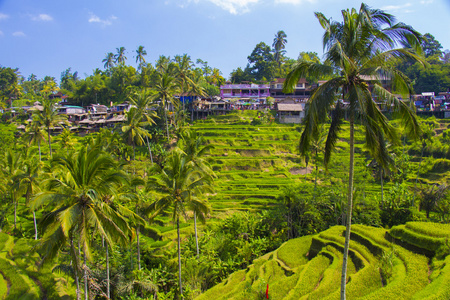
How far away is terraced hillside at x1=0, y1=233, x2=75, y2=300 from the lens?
18.6 metres

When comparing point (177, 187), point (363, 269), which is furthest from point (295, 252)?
point (177, 187)

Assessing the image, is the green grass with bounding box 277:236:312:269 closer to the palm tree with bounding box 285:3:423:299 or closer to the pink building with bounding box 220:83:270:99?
the palm tree with bounding box 285:3:423:299

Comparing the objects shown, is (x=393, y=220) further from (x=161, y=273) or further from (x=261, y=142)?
(x=261, y=142)

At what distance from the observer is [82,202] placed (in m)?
12.0

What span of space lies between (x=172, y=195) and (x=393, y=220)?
70.3ft

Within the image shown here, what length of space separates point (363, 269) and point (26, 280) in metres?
20.4

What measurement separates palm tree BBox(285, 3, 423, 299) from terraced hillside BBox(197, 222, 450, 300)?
698cm

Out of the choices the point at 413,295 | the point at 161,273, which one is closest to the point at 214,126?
the point at 161,273

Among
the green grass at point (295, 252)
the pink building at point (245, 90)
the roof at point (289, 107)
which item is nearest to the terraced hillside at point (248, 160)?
the roof at point (289, 107)

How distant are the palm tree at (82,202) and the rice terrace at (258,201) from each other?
5 centimetres

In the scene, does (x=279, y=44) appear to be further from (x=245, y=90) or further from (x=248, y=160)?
(x=248, y=160)

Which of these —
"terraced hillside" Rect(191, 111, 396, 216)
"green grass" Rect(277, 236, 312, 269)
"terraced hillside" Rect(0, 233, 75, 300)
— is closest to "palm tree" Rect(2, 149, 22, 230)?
"terraced hillside" Rect(0, 233, 75, 300)

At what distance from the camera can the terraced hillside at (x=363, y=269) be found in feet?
45.3

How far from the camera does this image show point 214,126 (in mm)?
58062
